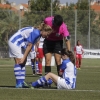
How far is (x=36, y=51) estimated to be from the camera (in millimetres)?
23953

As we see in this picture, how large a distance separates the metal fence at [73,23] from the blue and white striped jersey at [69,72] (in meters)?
33.2

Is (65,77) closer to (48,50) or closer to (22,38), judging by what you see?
(22,38)

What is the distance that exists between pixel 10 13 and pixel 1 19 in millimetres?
1013

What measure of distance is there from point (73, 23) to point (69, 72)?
35.9 m

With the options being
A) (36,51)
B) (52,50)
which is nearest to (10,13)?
(36,51)

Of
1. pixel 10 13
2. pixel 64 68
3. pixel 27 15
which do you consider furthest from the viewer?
pixel 27 15

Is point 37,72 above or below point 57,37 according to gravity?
below

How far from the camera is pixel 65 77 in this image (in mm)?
12508

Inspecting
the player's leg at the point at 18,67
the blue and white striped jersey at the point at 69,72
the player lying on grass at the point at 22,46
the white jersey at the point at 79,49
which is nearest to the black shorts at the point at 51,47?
the player lying on grass at the point at 22,46

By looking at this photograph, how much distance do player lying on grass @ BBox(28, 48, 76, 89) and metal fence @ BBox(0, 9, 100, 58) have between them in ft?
109

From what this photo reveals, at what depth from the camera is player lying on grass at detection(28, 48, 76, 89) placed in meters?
12.4

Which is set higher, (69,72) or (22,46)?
(22,46)

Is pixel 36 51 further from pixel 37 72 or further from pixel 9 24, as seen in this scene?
pixel 9 24

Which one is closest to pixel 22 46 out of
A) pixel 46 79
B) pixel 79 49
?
pixel 46 79
